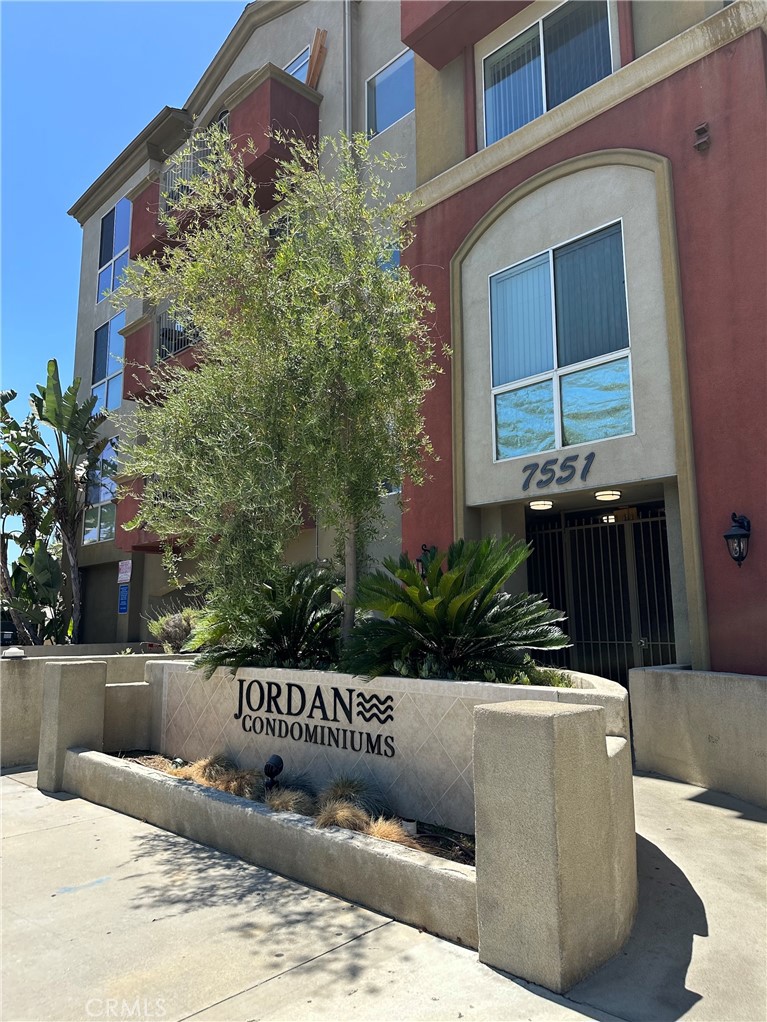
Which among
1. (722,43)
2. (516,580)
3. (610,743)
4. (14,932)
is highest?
(722,43)

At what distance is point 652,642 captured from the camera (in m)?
9.93

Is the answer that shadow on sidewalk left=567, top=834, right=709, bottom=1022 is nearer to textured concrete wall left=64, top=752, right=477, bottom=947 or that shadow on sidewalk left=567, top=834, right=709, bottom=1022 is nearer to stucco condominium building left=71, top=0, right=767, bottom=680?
textured concrete wall left=64, top=752, right=477, bottom=947

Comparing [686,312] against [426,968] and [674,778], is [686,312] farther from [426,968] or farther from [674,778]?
[426,968]

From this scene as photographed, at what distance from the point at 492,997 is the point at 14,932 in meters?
3.03

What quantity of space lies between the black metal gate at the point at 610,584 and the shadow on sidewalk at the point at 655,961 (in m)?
5.29

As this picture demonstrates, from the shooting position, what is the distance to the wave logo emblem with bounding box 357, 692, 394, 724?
19.8 ft

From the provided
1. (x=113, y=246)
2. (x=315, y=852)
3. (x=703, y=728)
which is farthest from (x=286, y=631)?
(x=113, y=246)

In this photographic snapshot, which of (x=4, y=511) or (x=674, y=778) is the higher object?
(x=4, y=511)

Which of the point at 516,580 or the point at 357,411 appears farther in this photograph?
the point at 516,580

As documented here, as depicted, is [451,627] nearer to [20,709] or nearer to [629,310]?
[629,310]

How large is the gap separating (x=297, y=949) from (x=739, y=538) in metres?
6.09

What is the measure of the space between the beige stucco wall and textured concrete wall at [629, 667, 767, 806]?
2498 millimetres

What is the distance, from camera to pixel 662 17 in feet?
31.2

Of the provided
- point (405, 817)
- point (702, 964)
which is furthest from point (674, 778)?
point (702, 964)
